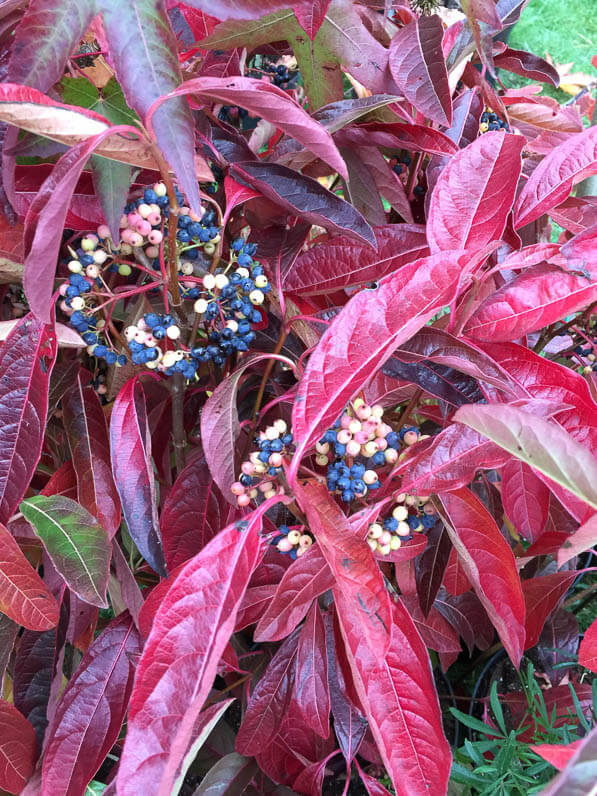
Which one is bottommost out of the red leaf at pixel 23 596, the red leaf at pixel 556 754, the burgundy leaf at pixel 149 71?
the red leaf at pixel 23 596

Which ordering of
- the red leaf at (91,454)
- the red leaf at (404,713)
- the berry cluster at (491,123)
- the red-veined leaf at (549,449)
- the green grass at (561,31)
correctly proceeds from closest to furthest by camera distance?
the red-veined leaf at (549,449), the red leaf at (404,713), the red leaf at (91,454), the berry cluster at (491,123), the green grass at (561,31)

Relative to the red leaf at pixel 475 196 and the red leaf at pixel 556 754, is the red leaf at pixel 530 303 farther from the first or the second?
the red leaf at pixel 556 754

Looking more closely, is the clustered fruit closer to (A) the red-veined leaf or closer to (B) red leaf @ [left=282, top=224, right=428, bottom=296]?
(B) red leaf @ [left=282, top=224, right=428, bottom=296]

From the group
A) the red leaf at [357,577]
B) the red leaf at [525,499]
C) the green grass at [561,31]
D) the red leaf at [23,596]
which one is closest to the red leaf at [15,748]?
the red leaf at [23,596]

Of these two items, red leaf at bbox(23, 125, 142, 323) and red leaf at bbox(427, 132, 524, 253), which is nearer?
red leaf at bbox(23, 125, 142, 323)

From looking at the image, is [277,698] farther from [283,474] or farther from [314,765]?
[283,474]

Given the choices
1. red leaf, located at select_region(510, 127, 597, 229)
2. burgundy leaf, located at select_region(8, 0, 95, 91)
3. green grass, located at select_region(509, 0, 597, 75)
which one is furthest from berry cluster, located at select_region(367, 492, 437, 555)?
green grass, located at select_region(509, 0, 597, 75)
